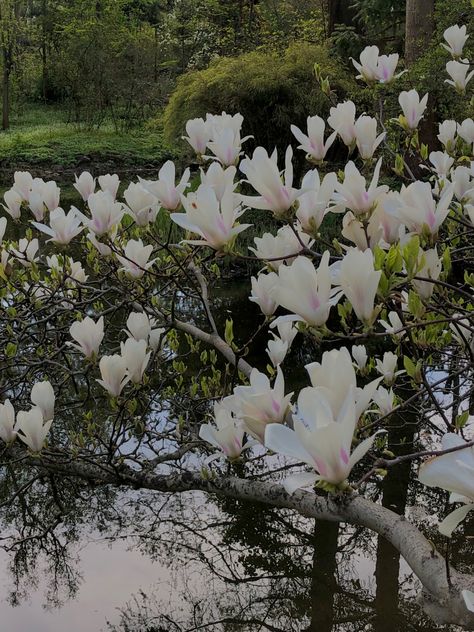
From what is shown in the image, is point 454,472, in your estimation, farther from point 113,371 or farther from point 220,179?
point 113,371

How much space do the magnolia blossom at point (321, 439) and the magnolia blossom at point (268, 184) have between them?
507 millimetres

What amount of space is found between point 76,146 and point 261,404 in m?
17.6

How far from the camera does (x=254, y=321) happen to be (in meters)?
5.73

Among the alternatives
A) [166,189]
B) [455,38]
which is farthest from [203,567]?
[455,38]

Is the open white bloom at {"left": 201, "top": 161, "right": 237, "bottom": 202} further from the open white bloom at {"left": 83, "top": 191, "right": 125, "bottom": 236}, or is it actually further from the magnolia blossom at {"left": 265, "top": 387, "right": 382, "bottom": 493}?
the magnolia blossom at {"left": 265, "top": 387, "right": 382, "bottom": 493}

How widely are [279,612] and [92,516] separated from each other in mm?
943

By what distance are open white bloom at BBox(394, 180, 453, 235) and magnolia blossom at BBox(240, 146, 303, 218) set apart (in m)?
0.19

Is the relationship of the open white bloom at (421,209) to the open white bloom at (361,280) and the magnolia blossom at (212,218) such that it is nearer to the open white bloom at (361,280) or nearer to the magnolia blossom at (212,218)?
the open white bloom at (361,280)

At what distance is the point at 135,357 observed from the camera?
178cm

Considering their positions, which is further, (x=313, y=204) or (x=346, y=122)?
(x=346, y=122)

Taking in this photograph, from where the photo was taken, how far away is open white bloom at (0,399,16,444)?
1821 mm

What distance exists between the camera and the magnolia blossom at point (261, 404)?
1.17 meters

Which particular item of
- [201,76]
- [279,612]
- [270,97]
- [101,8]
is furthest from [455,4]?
[101,8]

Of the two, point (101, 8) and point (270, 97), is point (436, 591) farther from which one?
point (101, 8)
